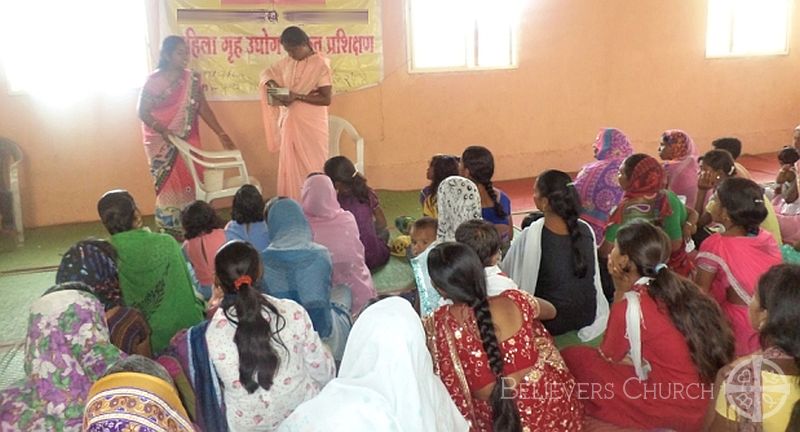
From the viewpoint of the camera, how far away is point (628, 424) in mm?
2424

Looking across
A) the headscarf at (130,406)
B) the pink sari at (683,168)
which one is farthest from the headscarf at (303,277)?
the pink sari at (683,168)

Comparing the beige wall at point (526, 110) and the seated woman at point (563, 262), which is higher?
the beige wall at point (526, 110)

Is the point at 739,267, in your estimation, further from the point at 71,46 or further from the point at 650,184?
the point at 71,46

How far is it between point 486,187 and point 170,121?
93.6 inches

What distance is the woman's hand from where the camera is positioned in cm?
409

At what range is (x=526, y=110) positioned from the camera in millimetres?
6906

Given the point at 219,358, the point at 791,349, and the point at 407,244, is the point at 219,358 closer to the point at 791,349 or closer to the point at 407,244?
the point at 791,349

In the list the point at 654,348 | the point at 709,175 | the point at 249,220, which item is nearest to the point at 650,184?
the point at 709,175

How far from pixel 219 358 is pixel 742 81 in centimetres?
721

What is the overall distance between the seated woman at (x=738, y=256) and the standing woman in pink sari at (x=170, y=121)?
139 inches

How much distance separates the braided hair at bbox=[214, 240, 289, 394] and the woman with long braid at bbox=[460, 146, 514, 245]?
1.92 m

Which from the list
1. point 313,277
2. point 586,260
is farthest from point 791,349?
point 313,277

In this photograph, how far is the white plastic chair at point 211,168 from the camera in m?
5.00

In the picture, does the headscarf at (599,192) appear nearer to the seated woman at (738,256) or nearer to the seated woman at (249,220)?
the seated woman at (738,256)
